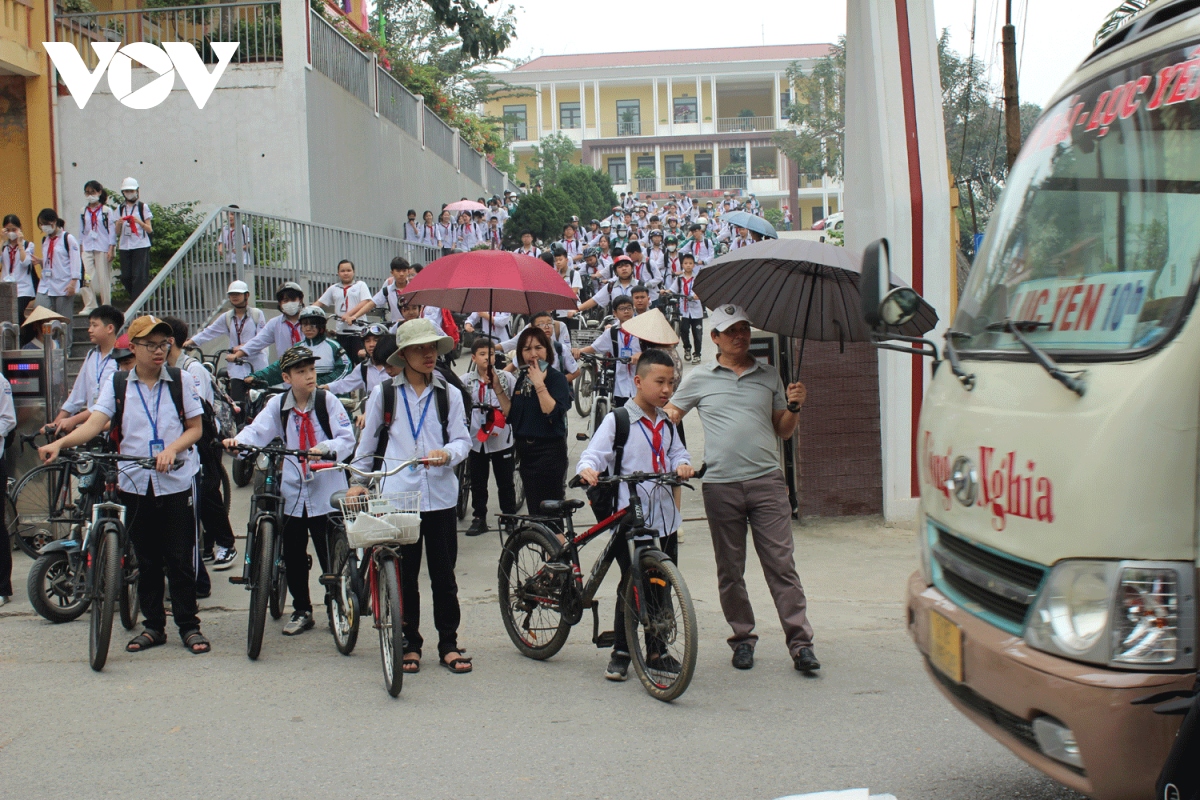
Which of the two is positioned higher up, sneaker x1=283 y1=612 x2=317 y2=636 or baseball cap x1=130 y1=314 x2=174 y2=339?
baseball cap x1=130 y1=314 x2=174 y2=339

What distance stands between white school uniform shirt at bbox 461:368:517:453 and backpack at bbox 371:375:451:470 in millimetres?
2899

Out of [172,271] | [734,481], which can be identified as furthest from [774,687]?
[172,271]

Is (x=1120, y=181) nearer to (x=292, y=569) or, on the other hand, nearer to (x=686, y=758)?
(x=686, y=758)

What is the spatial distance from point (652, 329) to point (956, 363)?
3.07 meters


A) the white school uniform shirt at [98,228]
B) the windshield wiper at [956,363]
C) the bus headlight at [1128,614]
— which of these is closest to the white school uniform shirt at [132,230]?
the white school uniform shirt at [98,228]

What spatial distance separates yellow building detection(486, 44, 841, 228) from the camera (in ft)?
227

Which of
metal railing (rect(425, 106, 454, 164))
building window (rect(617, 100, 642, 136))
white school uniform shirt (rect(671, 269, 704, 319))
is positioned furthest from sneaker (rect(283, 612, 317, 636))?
building window (rect(617, 100, 642, 136))

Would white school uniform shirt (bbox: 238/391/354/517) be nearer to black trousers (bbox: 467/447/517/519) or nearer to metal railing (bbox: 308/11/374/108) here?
black trousers (bbox: 467/447/517/519)

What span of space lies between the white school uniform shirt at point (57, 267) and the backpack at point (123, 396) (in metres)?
8.87

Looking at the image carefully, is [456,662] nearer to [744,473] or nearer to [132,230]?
[744,473]

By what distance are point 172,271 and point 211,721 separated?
9811 millimetres

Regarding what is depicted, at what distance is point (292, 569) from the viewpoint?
714cm

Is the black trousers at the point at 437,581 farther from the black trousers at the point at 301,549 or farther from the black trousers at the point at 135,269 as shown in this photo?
the black trousers at the point at 135,269

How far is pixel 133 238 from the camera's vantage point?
1540 cm
